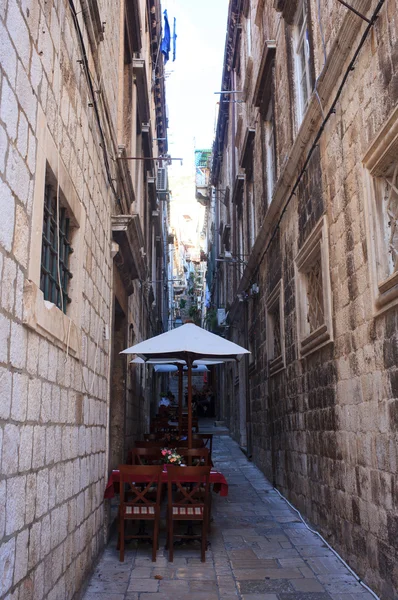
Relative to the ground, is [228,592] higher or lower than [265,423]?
lower

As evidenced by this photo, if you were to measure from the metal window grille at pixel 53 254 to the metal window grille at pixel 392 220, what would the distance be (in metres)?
2.58

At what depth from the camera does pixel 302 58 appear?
26.8ft

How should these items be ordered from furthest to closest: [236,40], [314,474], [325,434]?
1. [236,40]
2. [314,474]
3. [325,434]

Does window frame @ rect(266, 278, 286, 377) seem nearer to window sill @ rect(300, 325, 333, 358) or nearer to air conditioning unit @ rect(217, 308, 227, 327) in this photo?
window sill @ rect(300, 325, 333, 358)

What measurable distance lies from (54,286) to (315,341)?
11.3 ft

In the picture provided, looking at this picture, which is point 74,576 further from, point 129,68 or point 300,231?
point 129,68

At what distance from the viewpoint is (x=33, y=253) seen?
10.2ft

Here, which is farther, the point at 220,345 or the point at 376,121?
the point at 220,345

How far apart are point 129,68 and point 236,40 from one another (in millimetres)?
7634

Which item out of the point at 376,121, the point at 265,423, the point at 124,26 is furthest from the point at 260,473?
the point at 124,26

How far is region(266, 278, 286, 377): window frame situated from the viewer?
28.9ft

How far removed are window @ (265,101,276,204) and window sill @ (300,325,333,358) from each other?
13.6ft

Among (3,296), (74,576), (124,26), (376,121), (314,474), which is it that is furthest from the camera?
Result: (124,26)

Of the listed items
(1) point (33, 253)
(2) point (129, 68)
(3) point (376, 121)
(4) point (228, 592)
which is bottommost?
(4) point (228, 592)
